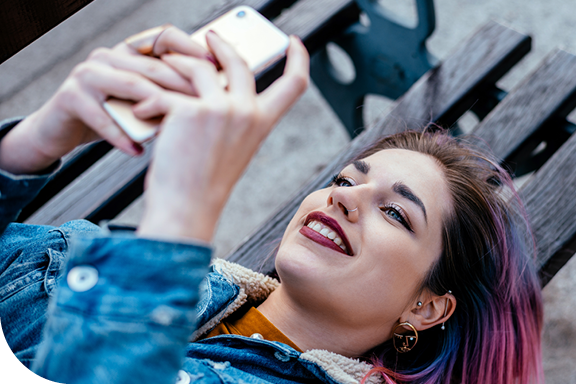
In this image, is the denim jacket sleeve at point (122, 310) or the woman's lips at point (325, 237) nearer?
the denim jacket sleeve at point (122, 310)

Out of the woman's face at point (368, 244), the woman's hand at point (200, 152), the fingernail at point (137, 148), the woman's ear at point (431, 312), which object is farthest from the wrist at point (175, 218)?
the woman's ear at point (431, 312)

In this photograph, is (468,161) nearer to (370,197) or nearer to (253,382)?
(370,197)

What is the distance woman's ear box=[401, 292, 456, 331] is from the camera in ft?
4.07

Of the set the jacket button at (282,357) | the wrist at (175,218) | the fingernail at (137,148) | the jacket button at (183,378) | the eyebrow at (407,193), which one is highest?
the fingernail at (137,148)

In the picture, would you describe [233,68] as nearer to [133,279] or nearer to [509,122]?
[133,279]

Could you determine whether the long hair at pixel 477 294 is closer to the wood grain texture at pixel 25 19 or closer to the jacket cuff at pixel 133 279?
the jacket cuff at pixel 133 279

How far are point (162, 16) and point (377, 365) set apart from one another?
2453mm

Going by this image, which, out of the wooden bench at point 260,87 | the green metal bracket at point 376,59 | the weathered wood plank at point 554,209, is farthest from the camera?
the green metal bracket at point 376,59

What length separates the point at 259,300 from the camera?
4.58 feet

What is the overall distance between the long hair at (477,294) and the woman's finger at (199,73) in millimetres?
822

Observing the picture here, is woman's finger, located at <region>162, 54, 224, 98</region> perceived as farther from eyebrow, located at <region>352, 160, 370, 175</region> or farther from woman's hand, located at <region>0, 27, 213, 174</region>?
eyebrow, located at <region>352, 160, 370, 175</region>

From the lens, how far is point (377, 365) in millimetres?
1242

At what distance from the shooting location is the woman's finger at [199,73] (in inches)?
24.4

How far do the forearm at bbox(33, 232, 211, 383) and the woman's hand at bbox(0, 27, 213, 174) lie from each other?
0.54 ft
